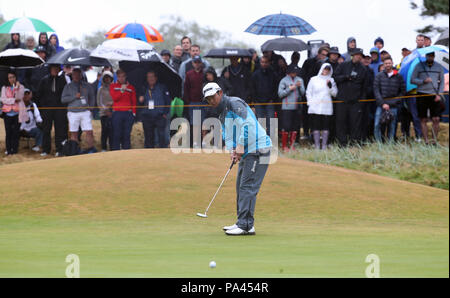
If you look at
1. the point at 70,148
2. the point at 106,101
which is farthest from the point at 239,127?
the point at 70,148

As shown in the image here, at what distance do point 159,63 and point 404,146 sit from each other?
6.64 meters

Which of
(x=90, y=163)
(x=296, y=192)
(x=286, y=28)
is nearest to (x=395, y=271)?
(x=296, y=192)

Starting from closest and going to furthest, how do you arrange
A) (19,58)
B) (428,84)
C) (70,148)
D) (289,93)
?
(428,84)
(289,93)
(19,58)
(70,148)

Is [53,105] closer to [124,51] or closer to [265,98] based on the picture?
[124,51]

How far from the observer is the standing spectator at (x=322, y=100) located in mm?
20484

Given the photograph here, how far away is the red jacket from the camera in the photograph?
68.1 ft

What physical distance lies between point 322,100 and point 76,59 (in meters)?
6.44

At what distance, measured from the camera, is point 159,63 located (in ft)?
69.0

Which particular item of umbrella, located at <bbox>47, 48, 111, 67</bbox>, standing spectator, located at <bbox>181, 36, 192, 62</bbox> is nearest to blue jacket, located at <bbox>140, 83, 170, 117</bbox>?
umbrella, located at <bbox>47, 48, 111, 67</bbox>

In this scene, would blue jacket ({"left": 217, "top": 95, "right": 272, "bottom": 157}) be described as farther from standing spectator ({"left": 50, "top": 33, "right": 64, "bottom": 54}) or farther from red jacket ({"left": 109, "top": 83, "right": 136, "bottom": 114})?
standing spectator ({"left": 50, "top": 33, "right": 64, "bottom": 54})

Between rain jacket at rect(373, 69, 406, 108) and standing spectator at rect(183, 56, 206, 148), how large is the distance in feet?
14.7

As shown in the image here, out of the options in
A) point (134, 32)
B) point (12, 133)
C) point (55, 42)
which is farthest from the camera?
point (134, 32)

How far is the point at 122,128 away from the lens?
69.4 ft
